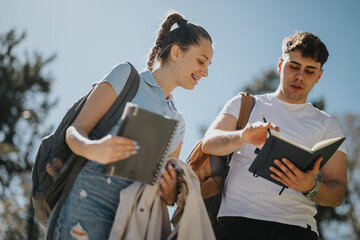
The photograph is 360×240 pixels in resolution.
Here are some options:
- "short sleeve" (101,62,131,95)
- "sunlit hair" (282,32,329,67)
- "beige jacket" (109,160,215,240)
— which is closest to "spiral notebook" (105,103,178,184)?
"beige jacket" (109,160,215,240)

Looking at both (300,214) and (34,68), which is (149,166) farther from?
(34,68)

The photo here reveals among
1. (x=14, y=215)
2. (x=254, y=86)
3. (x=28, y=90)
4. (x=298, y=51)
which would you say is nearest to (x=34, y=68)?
(x=28, y=90)

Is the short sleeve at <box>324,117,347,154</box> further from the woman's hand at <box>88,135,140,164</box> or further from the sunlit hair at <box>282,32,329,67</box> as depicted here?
the woman's hand at <box>88,135,140,164</box>

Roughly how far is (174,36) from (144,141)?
1.08 metres

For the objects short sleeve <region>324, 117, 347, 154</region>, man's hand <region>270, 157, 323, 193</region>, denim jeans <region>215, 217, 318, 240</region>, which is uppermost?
short sleeve <region>324, 117, 347, 154</region>

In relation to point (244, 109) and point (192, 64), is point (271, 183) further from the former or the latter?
point (192, 64)

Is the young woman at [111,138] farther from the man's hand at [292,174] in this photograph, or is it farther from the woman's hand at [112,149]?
the man's hand at [292,174]

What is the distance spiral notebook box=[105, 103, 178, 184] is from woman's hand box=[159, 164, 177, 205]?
0.47 feet

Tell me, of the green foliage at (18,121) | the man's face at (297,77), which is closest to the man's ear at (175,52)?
the man's face at (297,77)

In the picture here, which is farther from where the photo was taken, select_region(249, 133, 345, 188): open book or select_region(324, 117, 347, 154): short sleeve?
select_region(324, 117, 347, 154): short sleeve

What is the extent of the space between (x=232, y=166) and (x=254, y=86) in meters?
10.0

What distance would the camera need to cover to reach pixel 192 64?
2.41m

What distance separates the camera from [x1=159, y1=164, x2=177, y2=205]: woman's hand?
1.96 metres

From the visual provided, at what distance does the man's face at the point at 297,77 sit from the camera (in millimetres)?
2820
